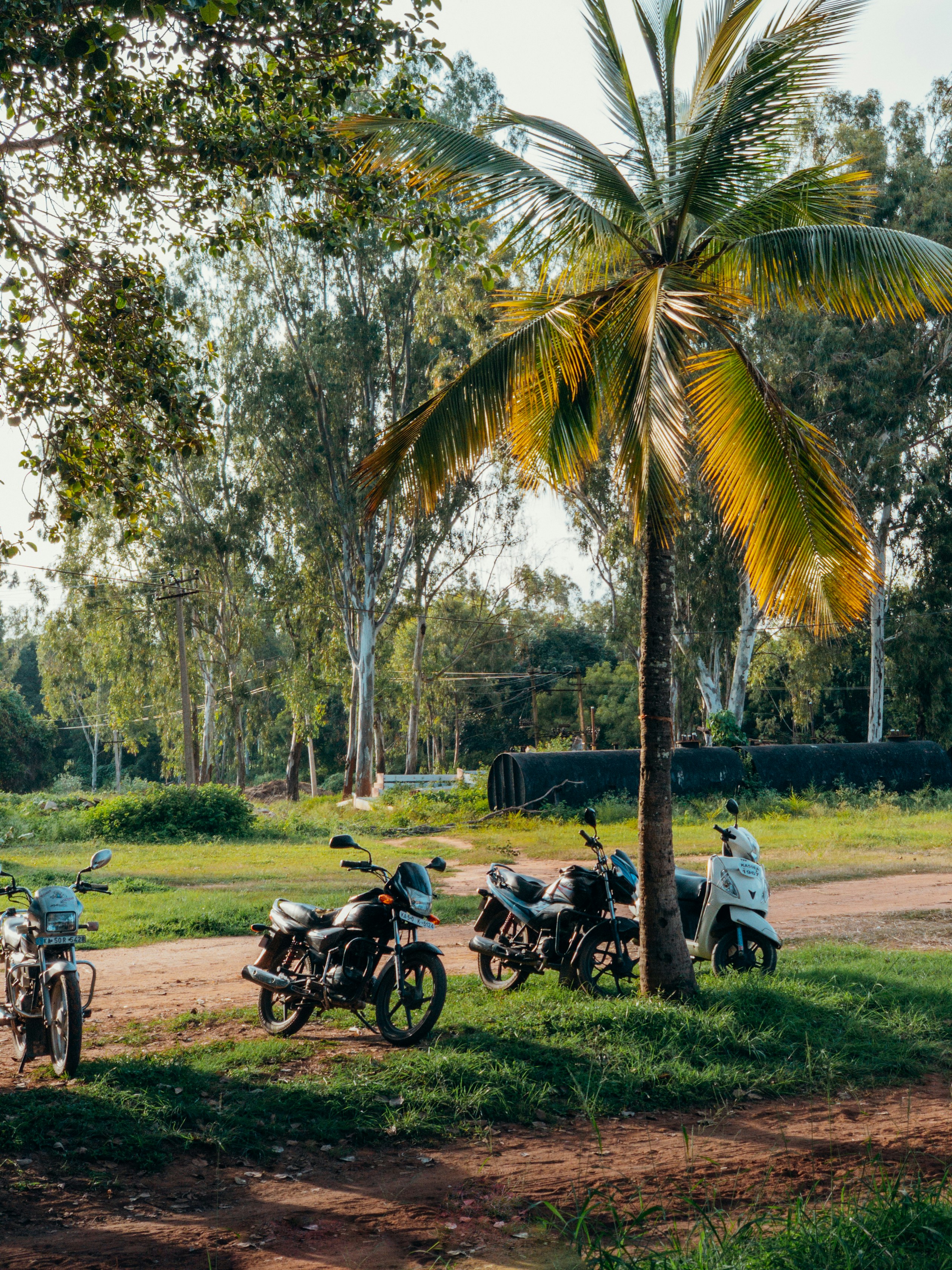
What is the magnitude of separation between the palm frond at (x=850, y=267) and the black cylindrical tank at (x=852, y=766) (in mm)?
21136

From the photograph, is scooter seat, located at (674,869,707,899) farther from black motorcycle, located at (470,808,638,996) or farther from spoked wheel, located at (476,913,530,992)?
spoked wheel, located at (476,913,530,992)

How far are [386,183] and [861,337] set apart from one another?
2493 centimetres

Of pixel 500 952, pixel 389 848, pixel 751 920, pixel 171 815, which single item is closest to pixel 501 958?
pixel 500 952

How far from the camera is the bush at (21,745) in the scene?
4903cm

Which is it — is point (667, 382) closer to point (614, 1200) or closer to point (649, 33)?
point (649, 33)

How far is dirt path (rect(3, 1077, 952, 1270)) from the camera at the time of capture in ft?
13.3

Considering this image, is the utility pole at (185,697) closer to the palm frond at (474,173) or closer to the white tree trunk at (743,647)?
the white tree trunk at (743,647)

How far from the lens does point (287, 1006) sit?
22.8 feet

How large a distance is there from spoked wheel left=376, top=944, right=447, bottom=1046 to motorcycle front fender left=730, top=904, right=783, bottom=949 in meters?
2.68

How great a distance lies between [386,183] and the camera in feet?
26.3

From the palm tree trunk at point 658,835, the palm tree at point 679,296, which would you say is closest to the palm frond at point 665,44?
the palm tree at point 679,296

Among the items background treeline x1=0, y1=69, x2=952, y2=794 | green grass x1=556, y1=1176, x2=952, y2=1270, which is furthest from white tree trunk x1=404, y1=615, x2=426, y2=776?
green grass x1=556, y1=1176, x2=952, y2=1270

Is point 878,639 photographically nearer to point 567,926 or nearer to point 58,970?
point 567,926

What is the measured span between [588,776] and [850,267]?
63.7 ft
